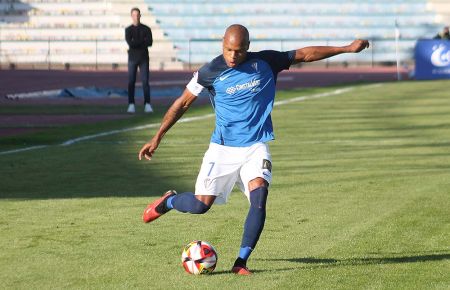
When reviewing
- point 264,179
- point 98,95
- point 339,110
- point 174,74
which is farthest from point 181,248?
point 174,74

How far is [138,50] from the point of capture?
2711cm

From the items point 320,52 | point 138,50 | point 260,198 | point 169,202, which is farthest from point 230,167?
point 138,50

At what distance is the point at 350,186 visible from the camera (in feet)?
44.9

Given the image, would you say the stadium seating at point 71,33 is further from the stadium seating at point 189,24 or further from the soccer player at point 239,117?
the soccer player at point 239,117

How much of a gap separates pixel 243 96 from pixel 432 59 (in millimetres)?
35052

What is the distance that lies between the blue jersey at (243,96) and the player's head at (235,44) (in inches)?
5.7

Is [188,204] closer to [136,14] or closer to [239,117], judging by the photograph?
[239,117]

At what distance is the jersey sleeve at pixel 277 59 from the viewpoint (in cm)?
876

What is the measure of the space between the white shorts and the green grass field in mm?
575

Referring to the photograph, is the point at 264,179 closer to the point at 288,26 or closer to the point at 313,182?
the point at 313,182

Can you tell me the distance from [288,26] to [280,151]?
37.9 meters

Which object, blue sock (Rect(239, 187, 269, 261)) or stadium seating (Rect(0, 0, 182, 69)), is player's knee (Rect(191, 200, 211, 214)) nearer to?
blue sock (Rect(239, 187, 269, 261))

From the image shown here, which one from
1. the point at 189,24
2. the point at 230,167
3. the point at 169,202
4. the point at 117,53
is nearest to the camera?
the point at 230,167

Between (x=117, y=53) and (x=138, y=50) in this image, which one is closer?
(x=138, y=50)
